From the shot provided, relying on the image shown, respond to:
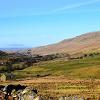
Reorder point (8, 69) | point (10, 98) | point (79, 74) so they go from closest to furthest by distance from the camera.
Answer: point (10, 98) < point (79, 74) < point (8, 69)

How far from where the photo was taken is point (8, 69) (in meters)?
166

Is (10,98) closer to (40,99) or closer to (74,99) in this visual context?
(40,99)

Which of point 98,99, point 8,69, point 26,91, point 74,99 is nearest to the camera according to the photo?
point 74,99

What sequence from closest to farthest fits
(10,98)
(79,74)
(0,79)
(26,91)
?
(26,91) < (10,98) < (0,79) < (79,74)

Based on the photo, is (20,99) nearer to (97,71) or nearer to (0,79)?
(0,79)

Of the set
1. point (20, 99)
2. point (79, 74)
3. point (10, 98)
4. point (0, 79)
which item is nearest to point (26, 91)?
point (20, 99)

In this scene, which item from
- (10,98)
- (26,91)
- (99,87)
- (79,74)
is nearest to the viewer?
(26,91)

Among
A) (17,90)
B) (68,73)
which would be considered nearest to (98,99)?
(17,90)

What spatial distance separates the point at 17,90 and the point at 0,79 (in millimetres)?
64384

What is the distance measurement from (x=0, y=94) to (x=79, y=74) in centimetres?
7226

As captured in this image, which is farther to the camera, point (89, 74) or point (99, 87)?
point (89, 74)

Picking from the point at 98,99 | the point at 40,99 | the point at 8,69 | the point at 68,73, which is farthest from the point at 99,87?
the point at 8,69

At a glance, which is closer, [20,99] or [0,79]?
[20,99]

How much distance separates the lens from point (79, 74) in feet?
403
